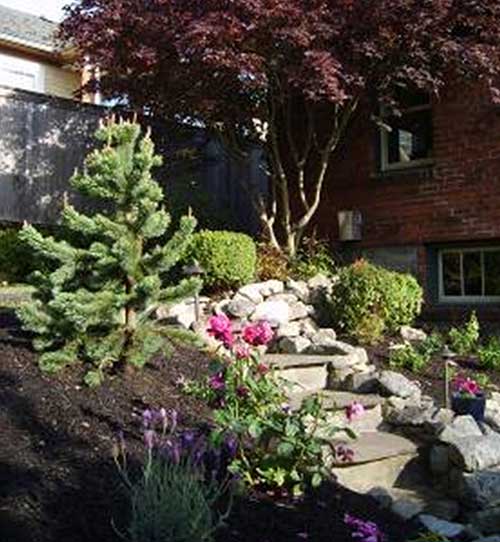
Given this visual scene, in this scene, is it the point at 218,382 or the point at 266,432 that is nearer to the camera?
the point at 266,432

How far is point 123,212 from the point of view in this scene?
597 cm

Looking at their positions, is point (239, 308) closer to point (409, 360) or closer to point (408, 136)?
point (409, 360)

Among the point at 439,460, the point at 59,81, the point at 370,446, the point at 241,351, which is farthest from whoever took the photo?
the point at 59,81

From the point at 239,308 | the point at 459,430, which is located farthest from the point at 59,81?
the point at 459,430

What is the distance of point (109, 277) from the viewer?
5871 millimetres

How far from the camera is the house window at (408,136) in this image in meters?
11.4

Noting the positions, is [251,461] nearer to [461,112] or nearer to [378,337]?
[378,337]

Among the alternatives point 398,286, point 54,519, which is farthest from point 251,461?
point 398,286

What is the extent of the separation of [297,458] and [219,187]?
9535mm

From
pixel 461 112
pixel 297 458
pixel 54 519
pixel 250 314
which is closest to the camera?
pixel 54 519

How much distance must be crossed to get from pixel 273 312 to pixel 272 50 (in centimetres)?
278

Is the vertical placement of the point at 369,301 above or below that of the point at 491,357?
above

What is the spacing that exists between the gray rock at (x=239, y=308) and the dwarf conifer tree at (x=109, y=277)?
2.83 m

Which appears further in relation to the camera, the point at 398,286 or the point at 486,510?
the point at 398,286
